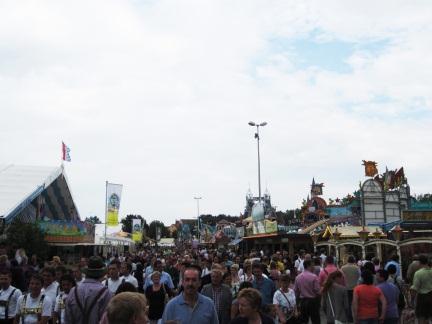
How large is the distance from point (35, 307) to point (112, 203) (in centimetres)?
2270

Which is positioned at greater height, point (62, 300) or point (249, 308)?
point (249, 308)

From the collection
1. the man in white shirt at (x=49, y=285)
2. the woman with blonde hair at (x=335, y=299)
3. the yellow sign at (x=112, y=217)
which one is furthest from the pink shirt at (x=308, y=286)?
the yellow sign at (x=112, y=217)

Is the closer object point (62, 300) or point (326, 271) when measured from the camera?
point (62, 300)

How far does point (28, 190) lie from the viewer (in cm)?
3375

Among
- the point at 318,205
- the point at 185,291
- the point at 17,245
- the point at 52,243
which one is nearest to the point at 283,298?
the point at 185,291

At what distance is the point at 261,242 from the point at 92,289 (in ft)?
Result: 117

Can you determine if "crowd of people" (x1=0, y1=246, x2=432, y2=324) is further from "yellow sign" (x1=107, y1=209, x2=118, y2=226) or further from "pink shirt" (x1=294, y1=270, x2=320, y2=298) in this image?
"yellow sign" (x1=107, y1=209, x2=118, y2=226)

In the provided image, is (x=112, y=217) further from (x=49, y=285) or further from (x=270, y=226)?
(x=49, y=285)

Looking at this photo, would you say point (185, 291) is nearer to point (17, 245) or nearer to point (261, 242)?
point (17, 245)

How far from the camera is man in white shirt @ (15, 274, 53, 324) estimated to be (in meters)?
6.81

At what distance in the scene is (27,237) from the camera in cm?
2744

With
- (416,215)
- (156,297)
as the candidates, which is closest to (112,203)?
(416,215)

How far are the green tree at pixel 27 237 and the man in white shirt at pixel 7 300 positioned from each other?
67.5ft

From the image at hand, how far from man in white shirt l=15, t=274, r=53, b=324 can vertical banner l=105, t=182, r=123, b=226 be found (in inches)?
873
